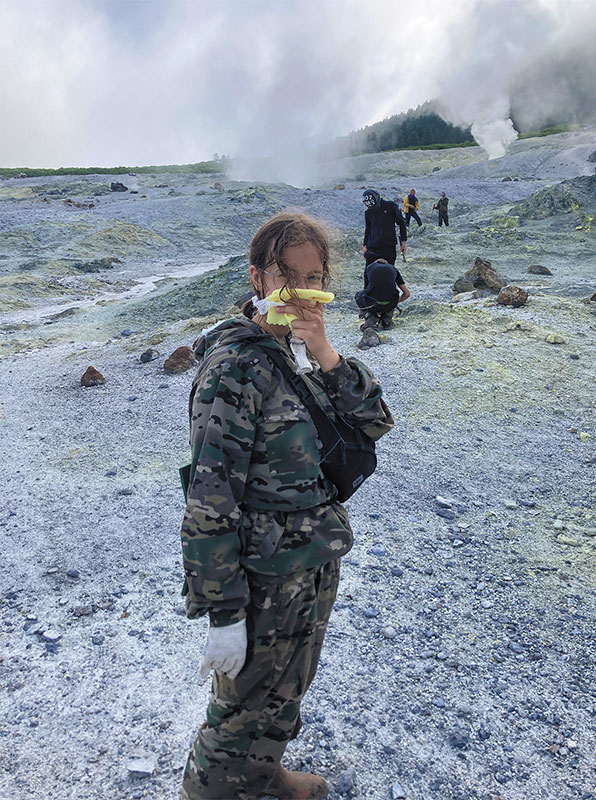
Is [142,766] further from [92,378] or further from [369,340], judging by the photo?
[369,340]

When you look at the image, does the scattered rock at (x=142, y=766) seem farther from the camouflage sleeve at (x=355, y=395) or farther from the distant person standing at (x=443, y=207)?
the distant person standing at (x=443, y=207)

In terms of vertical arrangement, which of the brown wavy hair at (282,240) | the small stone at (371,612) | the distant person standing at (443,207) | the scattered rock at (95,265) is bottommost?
the small stone at (371,612)

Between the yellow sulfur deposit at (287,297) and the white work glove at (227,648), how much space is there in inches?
36.0

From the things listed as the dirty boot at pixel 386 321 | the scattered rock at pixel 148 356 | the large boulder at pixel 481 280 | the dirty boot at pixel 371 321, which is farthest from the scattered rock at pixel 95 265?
the dirty boot at pixel 386 321

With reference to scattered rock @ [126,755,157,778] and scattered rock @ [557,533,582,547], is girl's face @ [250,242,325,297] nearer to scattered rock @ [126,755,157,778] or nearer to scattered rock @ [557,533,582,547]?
scattered rock @ [126,755,157,778]

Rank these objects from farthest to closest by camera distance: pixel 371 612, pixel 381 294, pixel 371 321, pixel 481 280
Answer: pixel 481 280 → pixel 371 321 → pixel 381 294 → pixel 371 612

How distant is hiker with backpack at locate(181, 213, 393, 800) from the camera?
5.25 feet

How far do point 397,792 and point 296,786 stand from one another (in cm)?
46

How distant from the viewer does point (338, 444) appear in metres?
1.83

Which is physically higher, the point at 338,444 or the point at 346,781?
the point at 338,444

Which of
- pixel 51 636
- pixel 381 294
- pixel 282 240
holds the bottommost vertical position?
pixel 51 636

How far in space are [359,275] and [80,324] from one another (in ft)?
21.2

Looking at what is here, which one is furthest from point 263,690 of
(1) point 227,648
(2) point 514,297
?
(2) point 514,297

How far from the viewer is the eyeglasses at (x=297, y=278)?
1.77 metres
